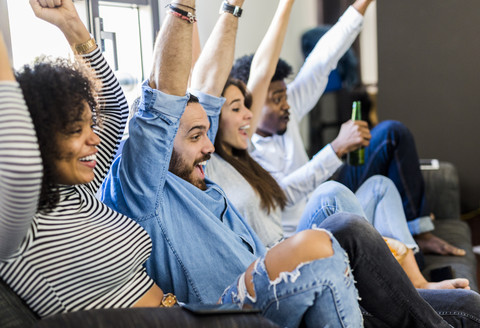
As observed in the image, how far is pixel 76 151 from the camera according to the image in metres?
1.16

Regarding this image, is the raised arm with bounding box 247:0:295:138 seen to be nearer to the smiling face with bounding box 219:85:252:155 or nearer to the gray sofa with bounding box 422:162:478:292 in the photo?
the smiling face with bounding box 219:85:252:155

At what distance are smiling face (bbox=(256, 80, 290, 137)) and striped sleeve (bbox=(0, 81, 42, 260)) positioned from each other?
61.4 inches

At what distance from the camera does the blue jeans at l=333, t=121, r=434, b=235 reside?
8.20ft

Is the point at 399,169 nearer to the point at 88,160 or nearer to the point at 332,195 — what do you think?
the point at 332,195

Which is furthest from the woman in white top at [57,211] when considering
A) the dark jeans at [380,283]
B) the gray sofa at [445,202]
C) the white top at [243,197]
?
the gray sofa at [445,202]

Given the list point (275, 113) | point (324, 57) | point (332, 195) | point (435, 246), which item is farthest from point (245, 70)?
point (435, 246)

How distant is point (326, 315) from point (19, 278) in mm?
613

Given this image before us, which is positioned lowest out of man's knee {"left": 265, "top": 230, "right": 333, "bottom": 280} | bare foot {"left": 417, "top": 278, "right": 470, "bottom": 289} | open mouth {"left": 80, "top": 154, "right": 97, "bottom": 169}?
bare foot {"left": 417, "top": 278, "right": 470, "bottom": 289}

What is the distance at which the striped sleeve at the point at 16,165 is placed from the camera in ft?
3.28

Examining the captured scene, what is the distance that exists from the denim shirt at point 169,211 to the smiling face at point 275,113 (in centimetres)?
103

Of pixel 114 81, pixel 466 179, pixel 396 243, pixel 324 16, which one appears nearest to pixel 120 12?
pixel 114 81

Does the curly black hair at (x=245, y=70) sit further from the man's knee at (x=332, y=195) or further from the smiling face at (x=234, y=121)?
the man's knee at (x=332, y=195)

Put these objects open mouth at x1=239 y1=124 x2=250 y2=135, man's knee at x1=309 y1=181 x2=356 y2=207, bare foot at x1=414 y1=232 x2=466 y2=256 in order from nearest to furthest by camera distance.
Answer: man's knee at x1=309 y1=181 x2=356 y2=207, open mouth at x1=239 y1=124 x2=250 y2=135, bare foot at x1=414 y1=232 x2=466 y2=256

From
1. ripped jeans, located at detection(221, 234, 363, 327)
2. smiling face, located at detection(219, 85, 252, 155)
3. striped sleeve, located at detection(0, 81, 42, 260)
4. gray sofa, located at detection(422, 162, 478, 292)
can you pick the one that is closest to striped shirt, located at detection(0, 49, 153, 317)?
striped sleeve, located at detection(0, 81, 42, 260)
